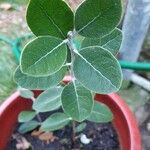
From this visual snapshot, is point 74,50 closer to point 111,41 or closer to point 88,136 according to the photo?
point 111,41

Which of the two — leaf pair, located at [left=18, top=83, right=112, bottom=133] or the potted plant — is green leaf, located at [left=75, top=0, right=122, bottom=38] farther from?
leaf pair, located at [left=18, top=83, right=112, bottom=133]

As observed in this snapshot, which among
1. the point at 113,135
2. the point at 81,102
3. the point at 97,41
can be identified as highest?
the point at 97,41

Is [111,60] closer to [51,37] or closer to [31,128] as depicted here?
[51,37]

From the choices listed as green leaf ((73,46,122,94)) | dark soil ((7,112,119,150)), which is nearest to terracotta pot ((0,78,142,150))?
dark soil ((7,112,119,150))

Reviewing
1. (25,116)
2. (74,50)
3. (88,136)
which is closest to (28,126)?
(25,116)

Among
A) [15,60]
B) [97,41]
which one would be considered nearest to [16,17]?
[15,60]
